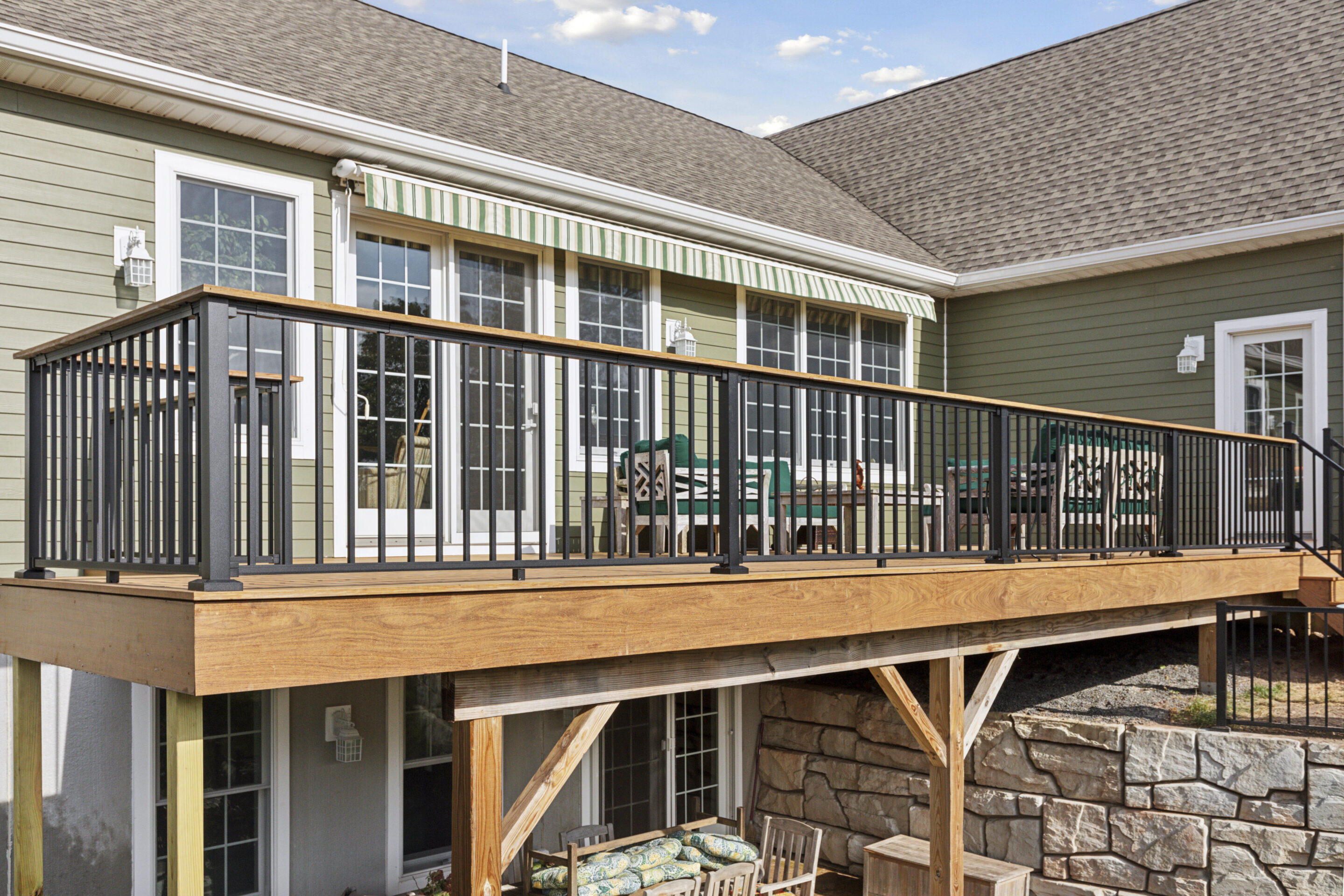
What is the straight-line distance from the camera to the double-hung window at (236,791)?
605 centimetres

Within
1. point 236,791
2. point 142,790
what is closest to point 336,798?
point 236,791

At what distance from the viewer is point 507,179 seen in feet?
22.9

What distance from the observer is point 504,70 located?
29.7ft

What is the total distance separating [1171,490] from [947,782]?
98.4 inches

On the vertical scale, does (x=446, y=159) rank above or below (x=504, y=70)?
→ below

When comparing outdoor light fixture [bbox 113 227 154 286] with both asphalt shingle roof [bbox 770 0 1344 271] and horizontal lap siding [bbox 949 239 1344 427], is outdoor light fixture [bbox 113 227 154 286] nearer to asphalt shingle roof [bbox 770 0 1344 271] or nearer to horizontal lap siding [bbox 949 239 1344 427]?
asphalt shingle roof [bbox 770 0 1344 271]

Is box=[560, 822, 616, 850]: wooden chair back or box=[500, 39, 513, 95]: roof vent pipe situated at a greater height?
box=[500, 39, 513, 95]: roof vent pipe

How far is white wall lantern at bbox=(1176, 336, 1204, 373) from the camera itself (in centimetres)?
931

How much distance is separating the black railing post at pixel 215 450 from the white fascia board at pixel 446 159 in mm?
3107

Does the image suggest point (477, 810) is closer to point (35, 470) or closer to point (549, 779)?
point (549, 779)

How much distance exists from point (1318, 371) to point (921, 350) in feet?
11.0

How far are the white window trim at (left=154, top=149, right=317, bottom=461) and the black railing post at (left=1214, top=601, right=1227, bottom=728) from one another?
5.57 meters

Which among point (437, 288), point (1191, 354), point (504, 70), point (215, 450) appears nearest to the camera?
point (215, 450)

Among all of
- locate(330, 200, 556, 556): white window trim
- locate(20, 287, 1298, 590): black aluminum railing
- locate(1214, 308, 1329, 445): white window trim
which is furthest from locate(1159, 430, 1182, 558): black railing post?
locate(330, 200, 556, 556): white window trim
